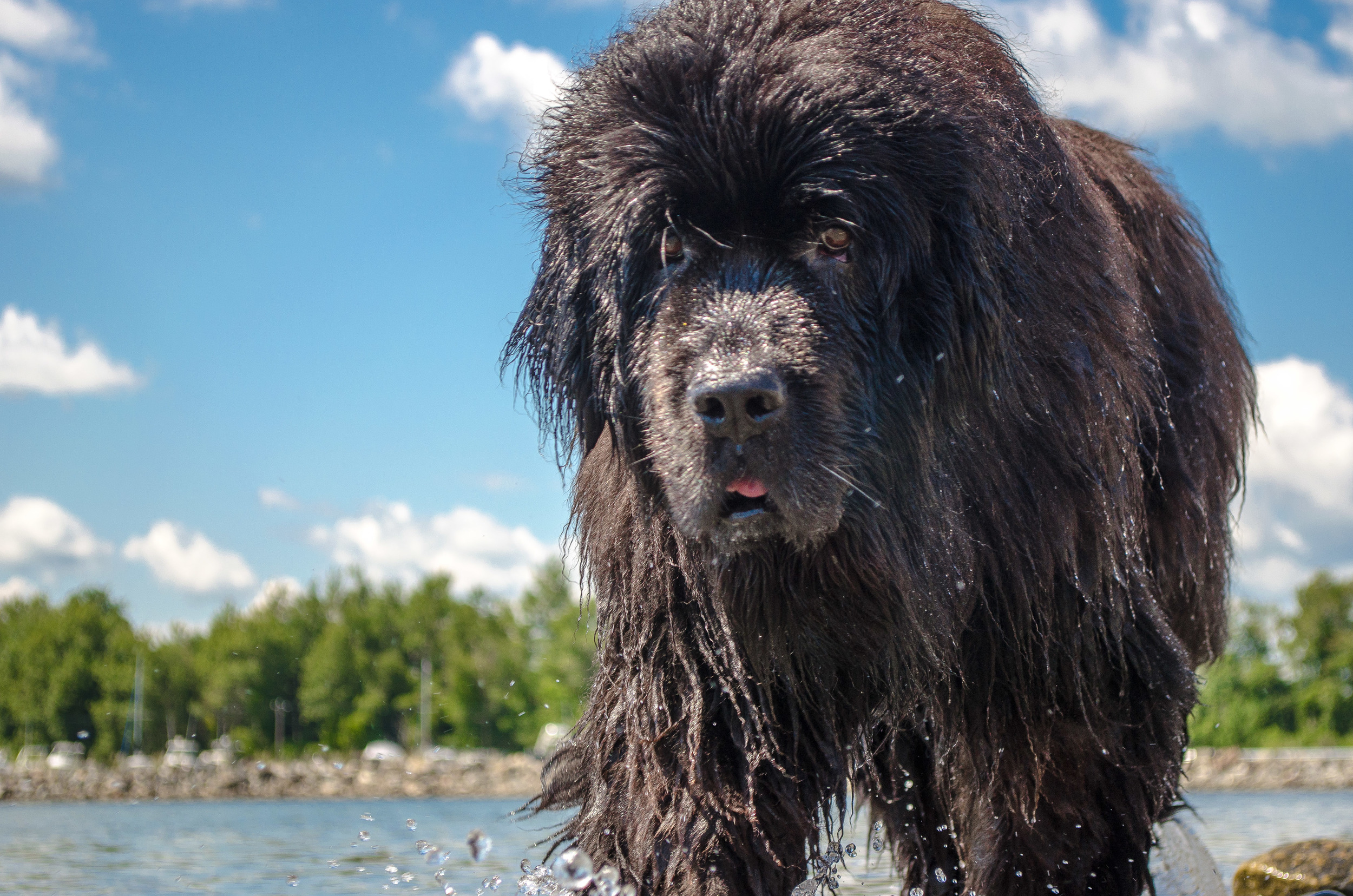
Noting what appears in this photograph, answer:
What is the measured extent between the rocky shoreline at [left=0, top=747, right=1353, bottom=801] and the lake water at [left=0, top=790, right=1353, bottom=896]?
59.0 ft

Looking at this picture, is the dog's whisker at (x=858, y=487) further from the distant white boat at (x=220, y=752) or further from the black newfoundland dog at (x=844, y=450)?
the distant white boat at (x=220, y=752)

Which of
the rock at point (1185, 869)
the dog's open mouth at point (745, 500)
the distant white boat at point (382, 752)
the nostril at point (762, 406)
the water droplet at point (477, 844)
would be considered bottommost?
the distant white boat at point (382, 752)

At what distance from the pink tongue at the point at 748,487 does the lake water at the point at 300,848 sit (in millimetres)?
1792

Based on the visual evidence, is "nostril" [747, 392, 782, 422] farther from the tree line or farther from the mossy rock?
the tree line

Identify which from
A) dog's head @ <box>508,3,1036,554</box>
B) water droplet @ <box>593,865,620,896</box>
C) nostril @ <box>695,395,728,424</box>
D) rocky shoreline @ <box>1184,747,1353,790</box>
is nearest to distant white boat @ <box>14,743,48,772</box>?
rocky shoreline @ <box>1184,747,1353,790</box>

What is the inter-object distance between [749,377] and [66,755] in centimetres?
8119

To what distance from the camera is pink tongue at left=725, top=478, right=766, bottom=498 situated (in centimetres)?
267

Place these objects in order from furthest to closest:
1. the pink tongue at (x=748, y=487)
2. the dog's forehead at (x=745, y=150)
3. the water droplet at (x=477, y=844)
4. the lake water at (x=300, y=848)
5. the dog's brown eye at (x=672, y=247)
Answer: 1. the lake water at (x=300, y=848)
2. the water droplet at (x=477, y=844)
3. the dog's brown eye at (x=672, y=247)
4. the dog's forehead at (x=745, y=150)
5. the pink tongue at (x=748, y=487)

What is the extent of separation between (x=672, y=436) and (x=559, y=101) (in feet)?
3.70

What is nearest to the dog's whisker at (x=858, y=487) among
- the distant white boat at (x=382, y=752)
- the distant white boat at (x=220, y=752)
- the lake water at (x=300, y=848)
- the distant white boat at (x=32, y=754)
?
the lake water at (x=300, y=848)

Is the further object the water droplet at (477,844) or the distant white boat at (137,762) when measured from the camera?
the distant white boat at (137,762)

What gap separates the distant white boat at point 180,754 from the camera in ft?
219

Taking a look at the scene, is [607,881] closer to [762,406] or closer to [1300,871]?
[762,406]

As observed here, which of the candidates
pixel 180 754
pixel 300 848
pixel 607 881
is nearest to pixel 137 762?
pixel 180 754
